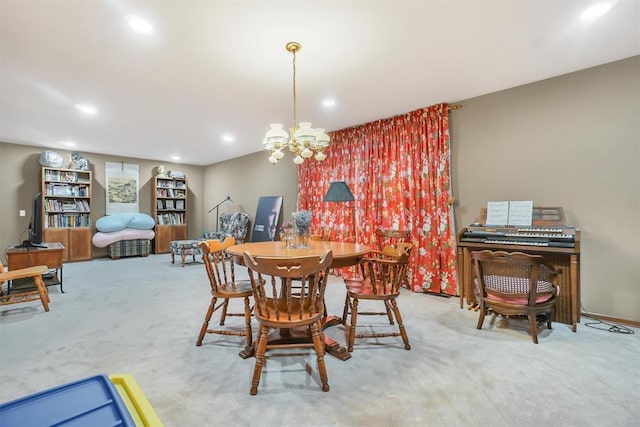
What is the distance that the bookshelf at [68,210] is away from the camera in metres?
5.99

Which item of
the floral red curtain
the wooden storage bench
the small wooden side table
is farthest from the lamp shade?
the wooden storage bench

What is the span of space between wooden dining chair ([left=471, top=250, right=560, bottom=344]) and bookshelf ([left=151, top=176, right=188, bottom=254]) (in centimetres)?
717

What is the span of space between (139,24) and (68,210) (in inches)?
228

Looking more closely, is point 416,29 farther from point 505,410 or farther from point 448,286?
point 448,286

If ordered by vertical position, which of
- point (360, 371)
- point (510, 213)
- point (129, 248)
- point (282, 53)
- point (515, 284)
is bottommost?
point (360, 371)

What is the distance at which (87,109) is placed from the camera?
394 centimetres

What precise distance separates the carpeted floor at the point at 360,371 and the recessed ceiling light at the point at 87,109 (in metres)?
2.53

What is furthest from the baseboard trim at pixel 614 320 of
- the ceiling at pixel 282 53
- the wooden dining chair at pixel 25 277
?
the wooden dining chair at pixel 25 277

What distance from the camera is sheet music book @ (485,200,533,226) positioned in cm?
306

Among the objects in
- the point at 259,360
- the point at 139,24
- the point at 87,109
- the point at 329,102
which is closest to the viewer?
the point at 259,360

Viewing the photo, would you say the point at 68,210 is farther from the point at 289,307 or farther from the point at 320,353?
the point at 320,353

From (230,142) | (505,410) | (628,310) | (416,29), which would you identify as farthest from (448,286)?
(230,142)

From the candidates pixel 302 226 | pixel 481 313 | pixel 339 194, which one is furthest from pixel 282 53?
pixel 481 313

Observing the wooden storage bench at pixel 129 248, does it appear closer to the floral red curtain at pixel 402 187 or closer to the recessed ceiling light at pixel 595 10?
the floral red curtain at pixel 402 187
